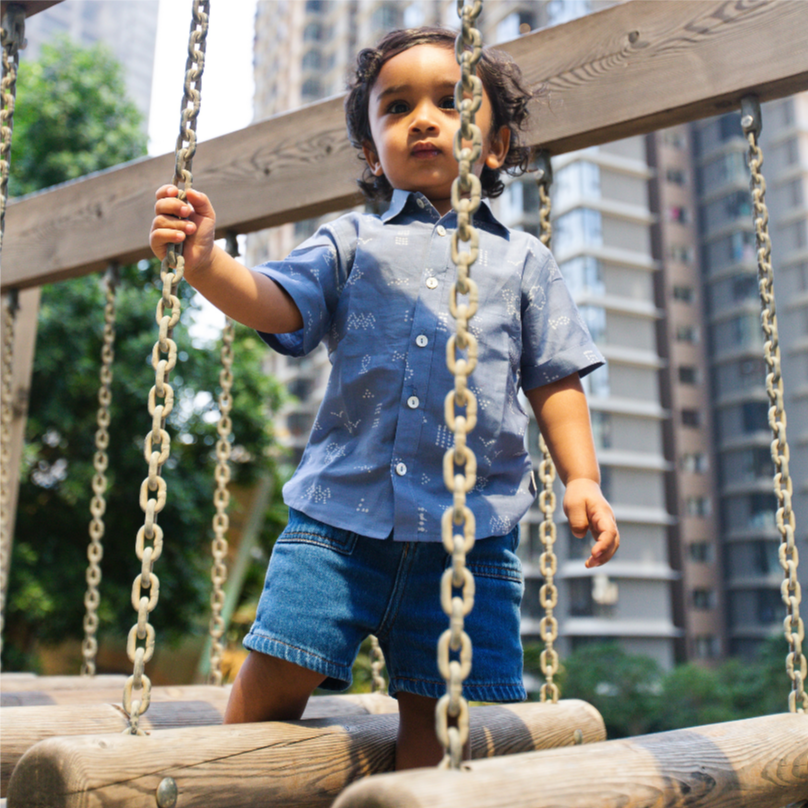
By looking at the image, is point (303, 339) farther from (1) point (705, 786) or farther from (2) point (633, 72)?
Result: (2) point (633, 72)

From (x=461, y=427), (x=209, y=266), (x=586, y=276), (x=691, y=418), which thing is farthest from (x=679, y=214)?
(x=461, y=427)

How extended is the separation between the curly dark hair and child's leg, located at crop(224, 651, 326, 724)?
1.03 metres

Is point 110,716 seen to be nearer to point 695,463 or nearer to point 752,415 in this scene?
point 695,463

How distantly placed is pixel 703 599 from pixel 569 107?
2894 cm

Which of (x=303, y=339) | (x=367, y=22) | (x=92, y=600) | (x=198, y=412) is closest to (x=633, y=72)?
(x=303, y=339)

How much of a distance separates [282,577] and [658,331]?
3025cm

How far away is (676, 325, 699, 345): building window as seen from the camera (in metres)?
30.1

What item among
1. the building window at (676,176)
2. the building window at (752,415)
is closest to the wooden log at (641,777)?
the building window at (752,415)

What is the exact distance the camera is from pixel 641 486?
28.4 m

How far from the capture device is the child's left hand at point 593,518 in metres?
1.24

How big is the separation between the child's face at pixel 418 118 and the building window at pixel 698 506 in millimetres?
29378

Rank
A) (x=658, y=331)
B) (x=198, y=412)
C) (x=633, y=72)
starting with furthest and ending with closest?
(x=658, y=331)
(x=198, y=412)
(x=633, y=72)

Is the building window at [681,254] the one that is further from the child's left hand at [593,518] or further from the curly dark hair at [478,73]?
the child's left hand at [593,518]

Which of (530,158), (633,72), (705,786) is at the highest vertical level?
(633,72)
